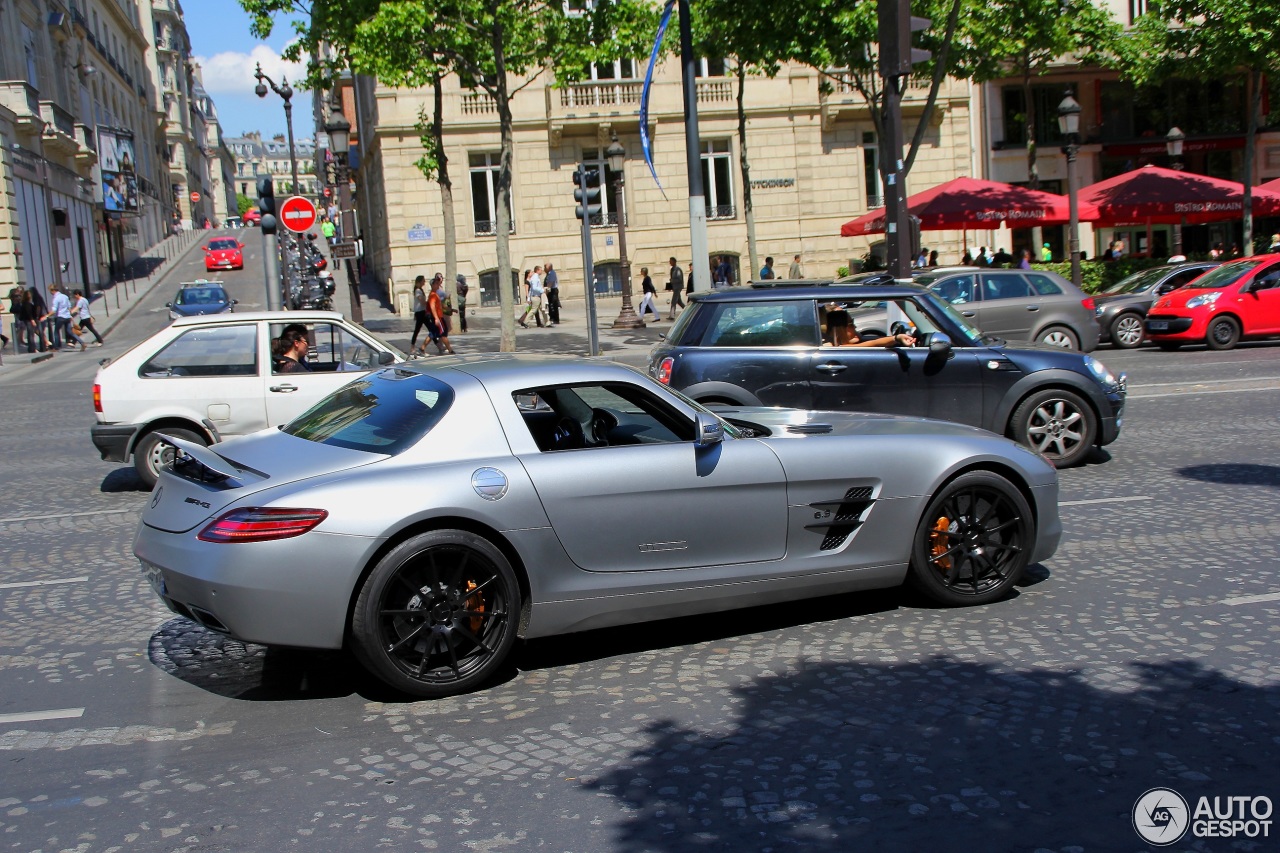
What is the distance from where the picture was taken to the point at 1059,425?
9711mm

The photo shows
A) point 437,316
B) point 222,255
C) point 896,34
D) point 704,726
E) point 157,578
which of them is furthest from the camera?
point 222,255

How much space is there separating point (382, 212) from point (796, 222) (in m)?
14.6

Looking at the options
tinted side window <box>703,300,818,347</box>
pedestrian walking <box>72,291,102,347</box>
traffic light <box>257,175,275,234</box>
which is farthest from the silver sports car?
pedestrian walking <box>72,291,102,347</box>

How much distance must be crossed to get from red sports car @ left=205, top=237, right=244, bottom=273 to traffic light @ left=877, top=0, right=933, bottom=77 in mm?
49957

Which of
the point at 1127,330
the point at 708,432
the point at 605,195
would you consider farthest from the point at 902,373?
the point at 605,195

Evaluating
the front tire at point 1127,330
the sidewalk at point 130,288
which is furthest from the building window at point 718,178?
the front tire at point 1127,330

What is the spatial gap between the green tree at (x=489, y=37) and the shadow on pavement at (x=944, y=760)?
752 inches

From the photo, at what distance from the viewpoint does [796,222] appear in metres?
39.8

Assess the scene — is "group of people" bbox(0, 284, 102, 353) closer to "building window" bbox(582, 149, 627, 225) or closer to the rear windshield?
"building window" bbox(582, 149, 627, 225)

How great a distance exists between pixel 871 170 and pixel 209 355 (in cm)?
3354

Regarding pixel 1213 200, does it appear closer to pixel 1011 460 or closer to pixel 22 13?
pixel 1011 460

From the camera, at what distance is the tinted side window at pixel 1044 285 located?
709 inches

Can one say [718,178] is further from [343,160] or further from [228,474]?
[228,474]

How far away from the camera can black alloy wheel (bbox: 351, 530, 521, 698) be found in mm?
4680
